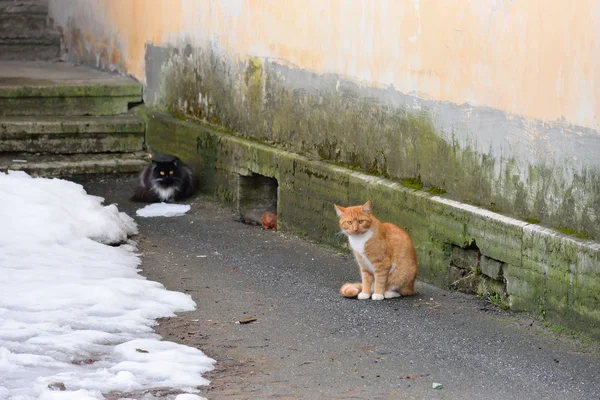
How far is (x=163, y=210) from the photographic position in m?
8.88

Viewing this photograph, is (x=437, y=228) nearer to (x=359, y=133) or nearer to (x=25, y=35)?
(x=359, y=133)

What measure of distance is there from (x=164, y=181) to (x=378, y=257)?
3.43 m

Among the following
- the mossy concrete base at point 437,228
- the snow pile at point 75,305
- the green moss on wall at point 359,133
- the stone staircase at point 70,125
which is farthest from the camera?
the stone staircase at point 70,125

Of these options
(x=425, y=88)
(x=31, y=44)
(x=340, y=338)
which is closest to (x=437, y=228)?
(x=425, y=88)

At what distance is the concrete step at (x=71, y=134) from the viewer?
9.92 meters

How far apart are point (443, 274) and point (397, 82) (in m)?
1.34

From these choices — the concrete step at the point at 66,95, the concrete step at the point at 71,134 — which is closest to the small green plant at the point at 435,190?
the concrete step at the point at 71,134

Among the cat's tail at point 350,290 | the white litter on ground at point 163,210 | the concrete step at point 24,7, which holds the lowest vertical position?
the white litter on ground at point 163,210

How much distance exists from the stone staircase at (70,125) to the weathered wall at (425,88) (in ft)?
3.02

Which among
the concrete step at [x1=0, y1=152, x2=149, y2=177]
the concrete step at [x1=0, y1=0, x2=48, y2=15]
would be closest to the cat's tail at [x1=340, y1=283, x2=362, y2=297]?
the concrete step at [x1=0, y1=152, x2=149, y2=177]

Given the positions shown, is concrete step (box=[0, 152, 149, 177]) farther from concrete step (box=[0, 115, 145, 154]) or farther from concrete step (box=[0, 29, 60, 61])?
concrete step (box=[0, 29, 60, 61])

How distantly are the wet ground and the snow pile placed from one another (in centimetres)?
19

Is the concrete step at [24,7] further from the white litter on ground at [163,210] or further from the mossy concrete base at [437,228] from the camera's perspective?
the white litter on ground at [163,210]

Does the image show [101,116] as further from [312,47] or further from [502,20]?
[502,20]
